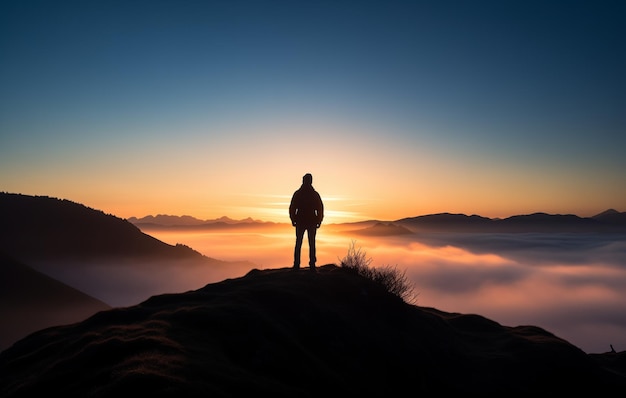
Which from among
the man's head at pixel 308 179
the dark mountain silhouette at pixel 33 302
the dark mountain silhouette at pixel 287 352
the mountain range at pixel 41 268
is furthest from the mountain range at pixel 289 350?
the dark mountain silhouette at pixel 33 302

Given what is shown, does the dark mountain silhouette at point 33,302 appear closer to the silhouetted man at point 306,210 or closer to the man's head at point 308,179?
the silhouetted man at point 306,210

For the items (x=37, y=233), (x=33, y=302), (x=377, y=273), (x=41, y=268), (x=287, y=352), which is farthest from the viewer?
(x=37, y=233)

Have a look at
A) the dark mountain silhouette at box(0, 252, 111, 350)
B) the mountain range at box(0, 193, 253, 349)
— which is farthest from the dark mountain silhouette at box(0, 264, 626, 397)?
the dark mountain silhouette at box(0, 252, 111, 350)

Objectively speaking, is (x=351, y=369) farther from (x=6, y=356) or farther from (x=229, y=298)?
(x=6, y=356)

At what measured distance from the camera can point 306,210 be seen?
2261 cm

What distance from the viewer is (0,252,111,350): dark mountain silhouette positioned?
132 meters

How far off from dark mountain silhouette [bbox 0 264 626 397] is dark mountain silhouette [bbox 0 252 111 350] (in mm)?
137492

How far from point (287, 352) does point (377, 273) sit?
47.3ft

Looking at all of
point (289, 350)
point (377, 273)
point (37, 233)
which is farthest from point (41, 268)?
point (289, 350)

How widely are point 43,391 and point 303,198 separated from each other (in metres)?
14.4

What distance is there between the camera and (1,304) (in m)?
138

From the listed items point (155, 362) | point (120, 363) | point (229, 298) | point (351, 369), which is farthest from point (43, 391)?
point (351, 369)

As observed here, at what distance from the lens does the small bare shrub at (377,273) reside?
28.3 m

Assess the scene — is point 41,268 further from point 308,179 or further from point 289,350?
point 289,350
